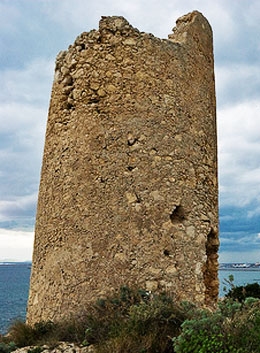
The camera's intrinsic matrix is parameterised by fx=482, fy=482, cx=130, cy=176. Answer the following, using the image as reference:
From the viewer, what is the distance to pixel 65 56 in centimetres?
727

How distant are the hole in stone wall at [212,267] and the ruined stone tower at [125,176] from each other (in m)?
0.01

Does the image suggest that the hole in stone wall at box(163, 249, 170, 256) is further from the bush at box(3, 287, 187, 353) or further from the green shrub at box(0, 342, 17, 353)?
the green shrub at box(0, 342, 17, 353)

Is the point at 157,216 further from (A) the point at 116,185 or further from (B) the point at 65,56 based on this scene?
(B) the point at 65,56

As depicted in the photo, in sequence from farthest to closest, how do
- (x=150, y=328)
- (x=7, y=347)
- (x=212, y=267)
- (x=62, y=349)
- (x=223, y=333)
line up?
(x=212, y=267) < (x=7, y=347) < (x=62, y=349) < (x=150, y=328) < (x=223, y=333)

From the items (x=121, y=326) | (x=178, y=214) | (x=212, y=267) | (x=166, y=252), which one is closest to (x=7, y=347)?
(x=121, y=326)

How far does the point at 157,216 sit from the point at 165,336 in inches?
65.7

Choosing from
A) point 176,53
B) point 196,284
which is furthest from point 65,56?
point 196,284

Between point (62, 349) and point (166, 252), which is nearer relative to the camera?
point (62, 349)

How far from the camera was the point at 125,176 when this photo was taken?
6.34 m

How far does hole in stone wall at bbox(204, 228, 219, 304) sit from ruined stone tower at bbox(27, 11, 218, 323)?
1cm

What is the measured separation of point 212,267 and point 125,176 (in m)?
1.95

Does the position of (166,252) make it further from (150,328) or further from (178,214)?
(150,328)

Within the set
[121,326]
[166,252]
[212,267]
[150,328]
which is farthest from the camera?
[212,267]

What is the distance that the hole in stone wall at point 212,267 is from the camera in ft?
22.7
